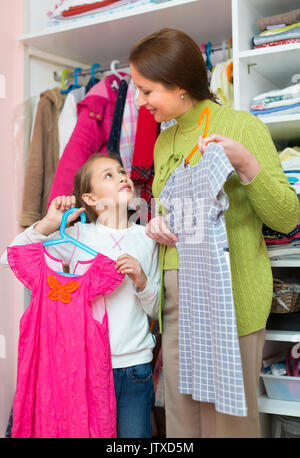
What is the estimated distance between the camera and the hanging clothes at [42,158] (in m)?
2.00

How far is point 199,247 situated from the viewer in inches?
44.2

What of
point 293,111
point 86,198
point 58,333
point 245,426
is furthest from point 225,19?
point 245,426

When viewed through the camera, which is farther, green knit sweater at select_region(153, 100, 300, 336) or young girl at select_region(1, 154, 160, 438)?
young girl at select_region(1, 154, 160, 438)

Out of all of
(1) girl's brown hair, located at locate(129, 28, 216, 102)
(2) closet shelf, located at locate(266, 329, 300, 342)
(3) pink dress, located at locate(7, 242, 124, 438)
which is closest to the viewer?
(1) girl's brown hair, located at locate(129, 28, 216, 102)

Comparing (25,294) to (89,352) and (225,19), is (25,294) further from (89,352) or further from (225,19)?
(225,19)

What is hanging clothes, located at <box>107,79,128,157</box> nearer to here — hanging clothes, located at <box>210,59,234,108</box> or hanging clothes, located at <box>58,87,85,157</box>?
hanging clothes, located at <box>58,87,85,157</box>

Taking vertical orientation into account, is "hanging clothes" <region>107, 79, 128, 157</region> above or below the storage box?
above

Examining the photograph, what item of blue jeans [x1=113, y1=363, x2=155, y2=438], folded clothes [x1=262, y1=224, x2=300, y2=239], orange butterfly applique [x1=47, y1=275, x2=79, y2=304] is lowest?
blue jeans [x1=113, y1=363, x2=155, y2=438]

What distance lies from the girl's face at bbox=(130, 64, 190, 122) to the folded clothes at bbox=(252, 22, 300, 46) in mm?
577

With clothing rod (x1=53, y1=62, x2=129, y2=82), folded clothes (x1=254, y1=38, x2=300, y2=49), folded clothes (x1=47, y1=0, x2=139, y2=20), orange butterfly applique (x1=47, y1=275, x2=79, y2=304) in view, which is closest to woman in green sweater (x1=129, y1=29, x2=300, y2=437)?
orange butterfly applique (x1=47, y1=275, x2=79, y2=304)

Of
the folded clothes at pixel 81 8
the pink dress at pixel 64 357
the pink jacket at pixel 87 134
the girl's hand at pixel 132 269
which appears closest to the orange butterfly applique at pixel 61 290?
the pink dress at pixel 64 357

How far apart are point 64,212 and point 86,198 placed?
10 centimetres

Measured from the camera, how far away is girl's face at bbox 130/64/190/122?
3.83ft
